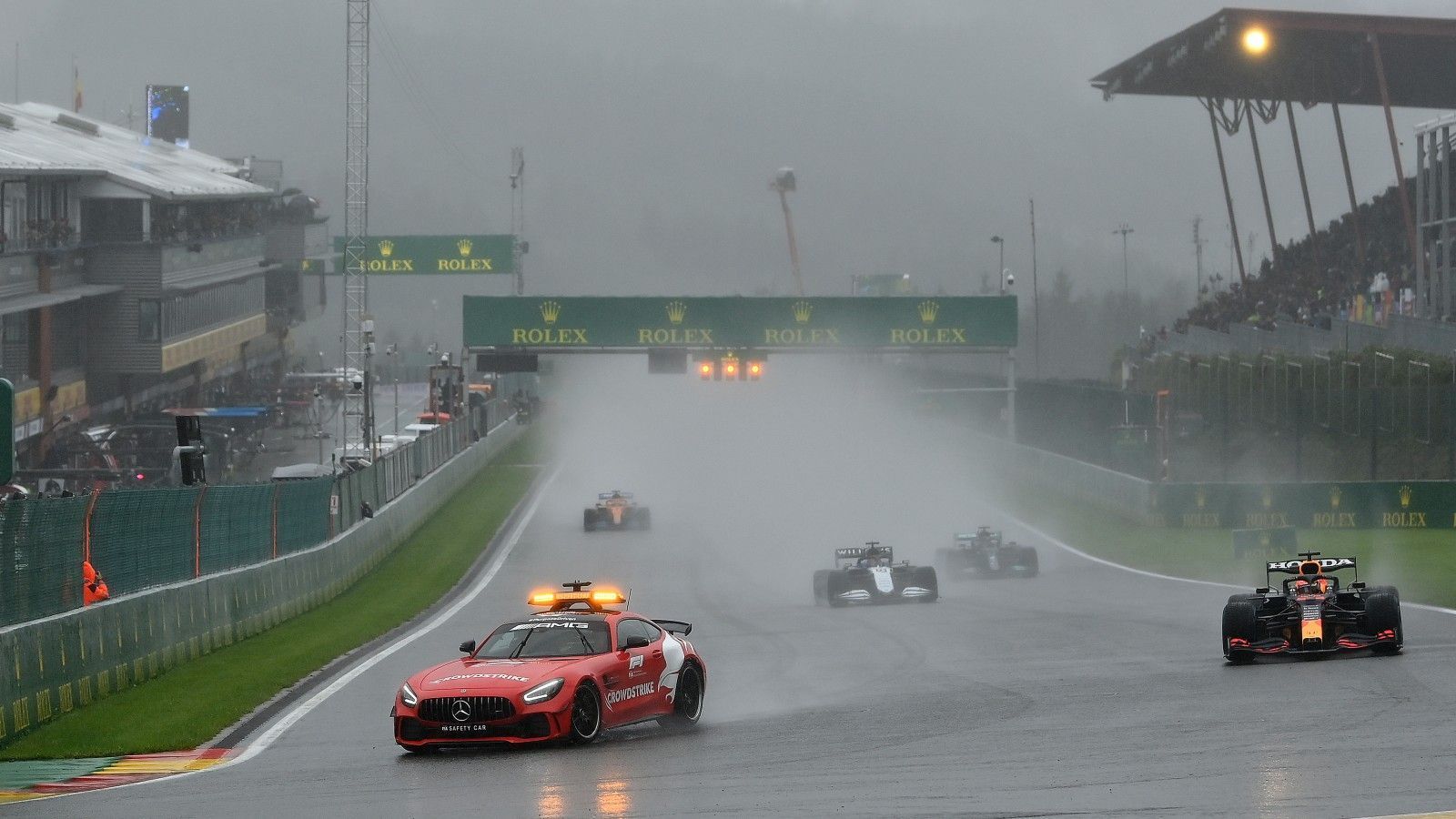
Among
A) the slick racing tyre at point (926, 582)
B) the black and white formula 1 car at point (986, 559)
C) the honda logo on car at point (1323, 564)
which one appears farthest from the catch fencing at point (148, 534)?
the honda logo on car at point (1323, 564)

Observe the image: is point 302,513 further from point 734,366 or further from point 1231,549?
point 734,366

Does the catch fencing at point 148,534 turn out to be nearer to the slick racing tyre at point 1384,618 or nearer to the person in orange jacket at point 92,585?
the person in orange jacket at point 92,585

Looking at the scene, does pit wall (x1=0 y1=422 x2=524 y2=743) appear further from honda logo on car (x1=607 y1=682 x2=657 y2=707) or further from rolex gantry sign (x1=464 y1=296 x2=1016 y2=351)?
rolex gantry sign (x1=464 y1=296 x2=1016 y2=351)

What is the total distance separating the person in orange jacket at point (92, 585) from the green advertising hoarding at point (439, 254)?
205 ft

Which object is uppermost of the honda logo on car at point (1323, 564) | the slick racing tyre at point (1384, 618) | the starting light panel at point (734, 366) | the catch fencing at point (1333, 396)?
the starting light panel at point (734, 366)

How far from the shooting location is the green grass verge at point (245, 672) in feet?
51.9

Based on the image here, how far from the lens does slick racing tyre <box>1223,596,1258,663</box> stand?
1831 cm

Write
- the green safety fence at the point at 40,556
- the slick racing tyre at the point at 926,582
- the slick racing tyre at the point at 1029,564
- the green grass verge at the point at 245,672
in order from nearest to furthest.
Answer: the green grass verge at the point at 245,672 < the green safety fence at the point at 40,556 < the slick racing tyre at the point at 926,582 < the slick racing tyre at the point at 1029,564

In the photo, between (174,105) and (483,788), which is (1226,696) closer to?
(483,788)

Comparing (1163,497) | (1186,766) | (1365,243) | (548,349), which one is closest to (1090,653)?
(1186,766)

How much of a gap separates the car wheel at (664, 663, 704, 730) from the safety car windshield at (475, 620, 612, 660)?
912 mm

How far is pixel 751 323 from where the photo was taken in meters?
64.4

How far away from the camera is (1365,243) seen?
67.0m

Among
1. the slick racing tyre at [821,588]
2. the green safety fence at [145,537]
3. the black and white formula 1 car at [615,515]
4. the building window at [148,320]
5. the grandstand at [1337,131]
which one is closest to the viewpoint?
the green safety fence at [145,537]
